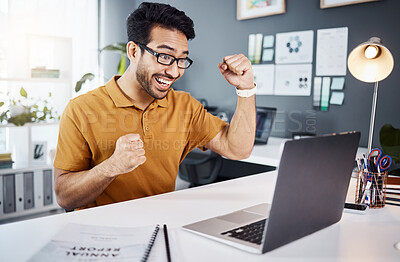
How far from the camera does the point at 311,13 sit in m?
2.91

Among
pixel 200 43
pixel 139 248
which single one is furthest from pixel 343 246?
pixel 200 43

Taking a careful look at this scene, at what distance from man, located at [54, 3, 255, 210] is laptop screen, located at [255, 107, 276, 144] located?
120 centimetres

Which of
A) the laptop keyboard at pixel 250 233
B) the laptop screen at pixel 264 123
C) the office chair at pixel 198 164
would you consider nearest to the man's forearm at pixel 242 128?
the laptop keyboard at pixel 250 233

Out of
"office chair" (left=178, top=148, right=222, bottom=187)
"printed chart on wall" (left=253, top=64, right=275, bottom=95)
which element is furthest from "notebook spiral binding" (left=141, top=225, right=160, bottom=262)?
"printed chart on wall" (left=253, top=64, right=275, bottom=95)

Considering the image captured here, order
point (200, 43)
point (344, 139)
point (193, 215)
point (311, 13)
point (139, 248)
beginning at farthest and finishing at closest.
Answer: point (200, 43), point (311, 13), point (193, 215), point (344, 139), point (139, 248)

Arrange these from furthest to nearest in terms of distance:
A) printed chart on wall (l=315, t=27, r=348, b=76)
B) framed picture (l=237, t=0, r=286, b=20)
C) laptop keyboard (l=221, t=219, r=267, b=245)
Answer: framed picture (l=237, t=0, r=286, b=20) → printed chart on wall (l=315, t=27, r=348, b=76) → laptop keyboard (l=221, t=219, r=267, b=245)

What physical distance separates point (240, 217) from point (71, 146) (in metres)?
0.73

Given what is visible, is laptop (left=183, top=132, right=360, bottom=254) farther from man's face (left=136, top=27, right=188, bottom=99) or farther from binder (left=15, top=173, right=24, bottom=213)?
binder (left=15, top=173, right=24, bottom=213)

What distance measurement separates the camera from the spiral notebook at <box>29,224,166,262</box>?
2.49 feet

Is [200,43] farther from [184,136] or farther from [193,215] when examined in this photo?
[193,215]

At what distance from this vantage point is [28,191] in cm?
329

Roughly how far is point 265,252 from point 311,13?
2.51 metres

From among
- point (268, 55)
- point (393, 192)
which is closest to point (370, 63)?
point (393, 192)

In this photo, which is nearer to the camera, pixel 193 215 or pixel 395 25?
pixel 193 215
